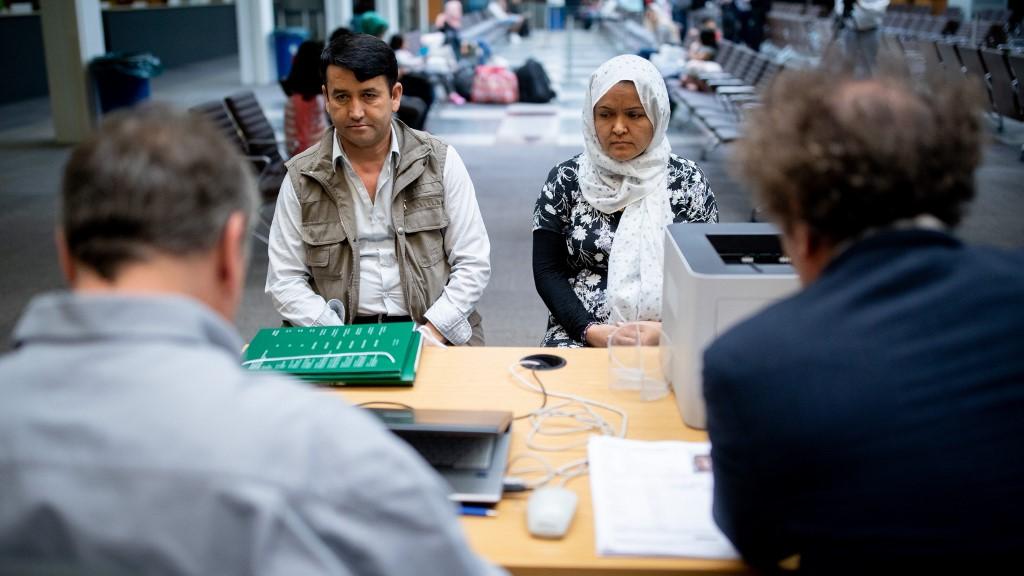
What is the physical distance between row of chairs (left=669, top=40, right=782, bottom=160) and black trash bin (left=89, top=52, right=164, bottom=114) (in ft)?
16.7

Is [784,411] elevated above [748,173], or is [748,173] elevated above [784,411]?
[748,173]

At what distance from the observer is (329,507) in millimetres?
846

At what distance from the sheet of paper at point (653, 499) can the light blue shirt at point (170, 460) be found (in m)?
0.57

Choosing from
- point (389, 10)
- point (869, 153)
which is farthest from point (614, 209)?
point (389, 10)

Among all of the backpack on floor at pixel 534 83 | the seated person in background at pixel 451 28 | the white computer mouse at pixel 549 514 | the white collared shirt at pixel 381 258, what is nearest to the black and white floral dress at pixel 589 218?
the white collared shirt at pixel 381 258

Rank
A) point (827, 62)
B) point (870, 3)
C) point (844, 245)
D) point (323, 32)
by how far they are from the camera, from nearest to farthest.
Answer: point (844, 245)
point (827, 62)
point (870, 3)
point (323, 32)

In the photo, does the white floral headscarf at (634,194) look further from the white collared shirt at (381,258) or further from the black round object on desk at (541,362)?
the black round object on desk at (541,362)

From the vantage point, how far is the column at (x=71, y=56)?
8398 millimetres

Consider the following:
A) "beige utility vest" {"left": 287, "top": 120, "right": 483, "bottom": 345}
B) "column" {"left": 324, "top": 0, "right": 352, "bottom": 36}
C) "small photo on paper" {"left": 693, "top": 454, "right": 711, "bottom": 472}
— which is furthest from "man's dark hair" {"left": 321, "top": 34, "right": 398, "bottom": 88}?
"column" {"left": 324, "top": 0, "right": 352, "bottom": 36}

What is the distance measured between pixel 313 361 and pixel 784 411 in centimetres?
119

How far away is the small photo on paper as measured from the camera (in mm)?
1562

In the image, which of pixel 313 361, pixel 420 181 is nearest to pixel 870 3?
pixel 420 181

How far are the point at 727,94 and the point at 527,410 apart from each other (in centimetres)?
716

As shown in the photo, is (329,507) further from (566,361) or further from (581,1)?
(581,1)
